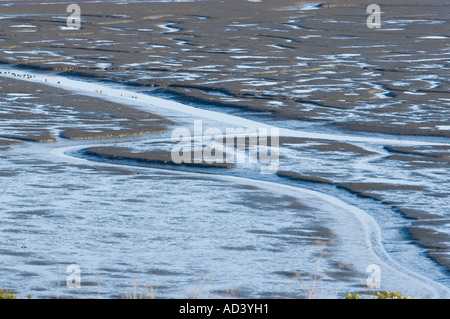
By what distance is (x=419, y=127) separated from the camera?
15164 mm

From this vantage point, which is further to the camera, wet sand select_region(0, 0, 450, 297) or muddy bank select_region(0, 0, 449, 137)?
muddy bank select_region(0, 0, 449, 137)

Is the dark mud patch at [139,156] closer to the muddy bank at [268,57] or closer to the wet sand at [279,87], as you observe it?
the wet sand at [279,87]

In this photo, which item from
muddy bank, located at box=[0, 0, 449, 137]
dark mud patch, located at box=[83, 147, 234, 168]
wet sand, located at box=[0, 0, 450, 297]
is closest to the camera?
wet sand, located at box=[0, 0, 450, 297]

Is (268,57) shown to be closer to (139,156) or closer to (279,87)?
(279,87)

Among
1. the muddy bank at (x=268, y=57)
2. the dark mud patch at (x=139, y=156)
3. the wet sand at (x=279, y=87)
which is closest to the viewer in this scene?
the wet sand at (x=279, y=87)

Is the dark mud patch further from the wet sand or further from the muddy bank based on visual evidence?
the muddy bank

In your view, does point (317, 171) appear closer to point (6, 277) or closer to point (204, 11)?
point (6, 277)

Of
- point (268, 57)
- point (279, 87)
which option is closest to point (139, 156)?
Answer: point (279, 87)

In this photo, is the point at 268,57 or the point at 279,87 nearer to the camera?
the point at 279,87

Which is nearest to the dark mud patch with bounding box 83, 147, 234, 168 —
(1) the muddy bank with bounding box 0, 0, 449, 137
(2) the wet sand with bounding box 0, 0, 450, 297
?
(2) the wet sand with bounding box 0, 0, 450, 297

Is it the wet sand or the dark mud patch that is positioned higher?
the dark mud patch

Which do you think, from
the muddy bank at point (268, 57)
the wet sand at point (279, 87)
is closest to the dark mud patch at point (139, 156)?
the wet sand at point (279, 87)

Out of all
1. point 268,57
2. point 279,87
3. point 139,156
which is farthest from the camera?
point 268,57

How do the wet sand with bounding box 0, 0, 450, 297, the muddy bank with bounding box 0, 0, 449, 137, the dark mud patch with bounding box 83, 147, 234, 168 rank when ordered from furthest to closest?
the muddy bank with bounding box 0, 0, 449, 137 < the dark mud patch with bounding box 83, 147, 234, 168 < the wet sand with bounding box 0, 0, 450, 297
